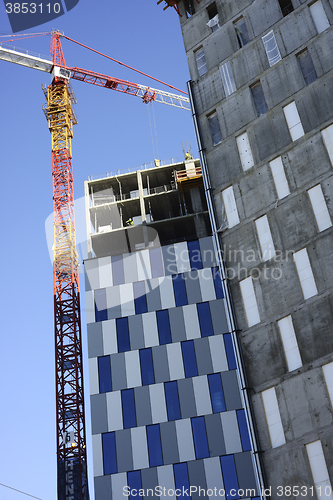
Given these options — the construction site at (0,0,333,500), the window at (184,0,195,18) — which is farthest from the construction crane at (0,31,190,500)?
the window at (184,0,195,18)

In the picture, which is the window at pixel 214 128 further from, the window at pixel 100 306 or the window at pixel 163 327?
the window at pixel 100 306

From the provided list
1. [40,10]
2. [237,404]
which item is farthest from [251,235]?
[40,10]

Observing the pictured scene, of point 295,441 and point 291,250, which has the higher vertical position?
point 291,250

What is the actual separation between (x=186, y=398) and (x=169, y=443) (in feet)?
14.2

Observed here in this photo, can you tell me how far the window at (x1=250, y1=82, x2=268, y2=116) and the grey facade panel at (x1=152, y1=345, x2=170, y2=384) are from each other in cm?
2970

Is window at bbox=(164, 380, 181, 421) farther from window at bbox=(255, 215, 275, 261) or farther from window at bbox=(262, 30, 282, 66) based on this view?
window at bbox=(262, 30, 282, 66)

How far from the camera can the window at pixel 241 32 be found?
3709cm

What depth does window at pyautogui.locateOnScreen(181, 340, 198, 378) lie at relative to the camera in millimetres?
Answer: 56156

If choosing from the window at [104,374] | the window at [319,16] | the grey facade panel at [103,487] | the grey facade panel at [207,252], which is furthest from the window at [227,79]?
the grey facade panel at [103,487]

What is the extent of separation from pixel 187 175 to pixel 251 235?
37195 mm

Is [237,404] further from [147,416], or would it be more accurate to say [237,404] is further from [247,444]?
[147,416]

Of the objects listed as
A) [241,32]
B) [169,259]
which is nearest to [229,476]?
[169,259]

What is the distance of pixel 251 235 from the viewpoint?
32.2 metres

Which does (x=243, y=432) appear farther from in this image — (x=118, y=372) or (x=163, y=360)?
(x=118, y=372)
